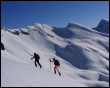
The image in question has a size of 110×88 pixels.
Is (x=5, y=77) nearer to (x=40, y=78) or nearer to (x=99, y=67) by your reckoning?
(x=40, y=78)

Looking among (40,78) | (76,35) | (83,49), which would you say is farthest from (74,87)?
(76,35)

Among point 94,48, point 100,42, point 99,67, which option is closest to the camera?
point 99,67

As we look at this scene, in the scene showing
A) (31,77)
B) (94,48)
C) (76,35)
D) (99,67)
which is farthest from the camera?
(76,35)

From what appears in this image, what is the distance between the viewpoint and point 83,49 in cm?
9638

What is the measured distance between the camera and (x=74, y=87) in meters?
12.2

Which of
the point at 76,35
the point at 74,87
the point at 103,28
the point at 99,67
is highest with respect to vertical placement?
the point at 103,28

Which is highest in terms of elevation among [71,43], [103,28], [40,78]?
[103,28]

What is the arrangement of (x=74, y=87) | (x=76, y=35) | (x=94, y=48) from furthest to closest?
(x=76, y=35)
(x=94, y=48)
(x=74, y=87)

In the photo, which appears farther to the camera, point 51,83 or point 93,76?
point 93,76

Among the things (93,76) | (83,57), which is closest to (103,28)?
(83,57)

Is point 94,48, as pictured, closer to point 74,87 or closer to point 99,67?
point 99,67

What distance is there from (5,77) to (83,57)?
3171 inches

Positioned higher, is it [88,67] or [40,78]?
[88,67]

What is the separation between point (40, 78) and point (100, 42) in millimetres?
106755
